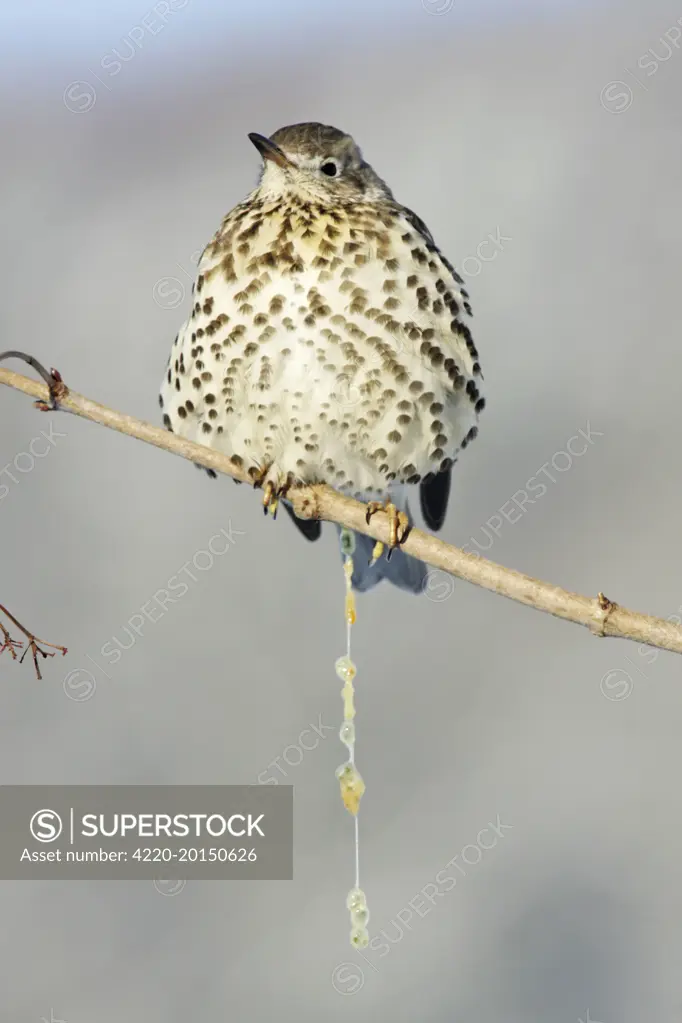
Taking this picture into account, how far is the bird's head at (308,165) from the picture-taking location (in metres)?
4.33

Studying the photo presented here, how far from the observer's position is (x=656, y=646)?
2.81 metres

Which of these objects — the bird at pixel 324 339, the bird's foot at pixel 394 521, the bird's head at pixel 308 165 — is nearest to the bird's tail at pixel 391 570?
the bird at pixel 324 339

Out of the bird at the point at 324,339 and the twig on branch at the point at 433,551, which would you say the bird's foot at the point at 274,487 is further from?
the twig on branch at the point at 433,551

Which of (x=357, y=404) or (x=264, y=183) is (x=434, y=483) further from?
(x=264, y=183)

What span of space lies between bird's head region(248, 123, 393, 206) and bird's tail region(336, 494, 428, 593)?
1.30 metres

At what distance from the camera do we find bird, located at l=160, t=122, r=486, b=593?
408 cm

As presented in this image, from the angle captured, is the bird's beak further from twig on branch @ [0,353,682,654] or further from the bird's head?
twig on branch @ [0,353,682,654]

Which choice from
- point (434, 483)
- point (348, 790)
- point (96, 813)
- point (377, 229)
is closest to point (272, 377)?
point (377, 229)

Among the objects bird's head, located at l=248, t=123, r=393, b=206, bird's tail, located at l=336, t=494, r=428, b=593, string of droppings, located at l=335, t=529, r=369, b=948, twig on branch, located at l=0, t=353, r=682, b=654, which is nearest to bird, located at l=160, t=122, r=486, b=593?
bird's head, located at l=248, t=123, r=393, b=206

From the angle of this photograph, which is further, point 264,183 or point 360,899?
point 264,183

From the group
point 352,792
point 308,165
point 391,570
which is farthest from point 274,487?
point 352,792

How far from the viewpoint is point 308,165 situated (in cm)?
436

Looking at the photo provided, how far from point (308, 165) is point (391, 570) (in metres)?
1.62

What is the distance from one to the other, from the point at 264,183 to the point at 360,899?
8.33 feet
